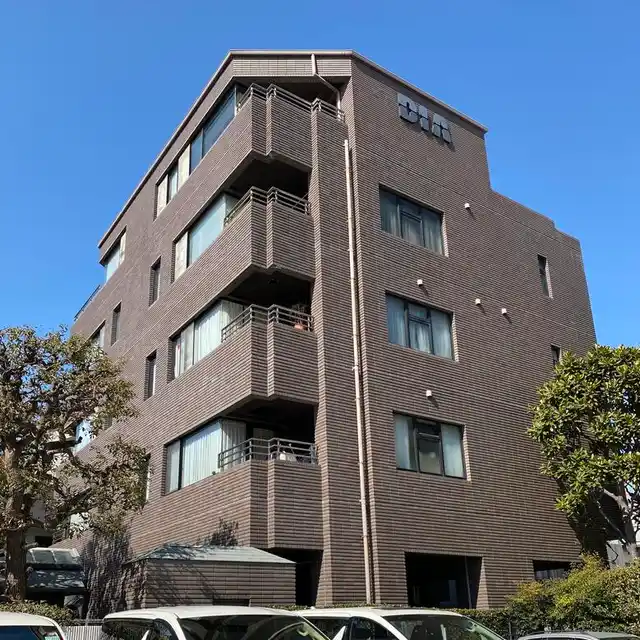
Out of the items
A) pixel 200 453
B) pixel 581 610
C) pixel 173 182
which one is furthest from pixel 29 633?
pixel 173 182

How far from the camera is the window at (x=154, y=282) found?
25.7 meters

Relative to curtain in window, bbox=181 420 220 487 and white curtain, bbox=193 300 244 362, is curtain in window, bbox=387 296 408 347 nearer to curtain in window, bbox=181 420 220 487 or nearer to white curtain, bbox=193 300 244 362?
white curtain, bbox=193 300 244 362

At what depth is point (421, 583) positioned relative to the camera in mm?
20219

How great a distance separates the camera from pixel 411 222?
21.8 meters

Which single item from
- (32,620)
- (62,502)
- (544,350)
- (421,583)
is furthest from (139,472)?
(544,350)

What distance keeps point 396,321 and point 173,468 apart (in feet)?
25.0

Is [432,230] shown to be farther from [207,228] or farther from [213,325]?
[213,325]

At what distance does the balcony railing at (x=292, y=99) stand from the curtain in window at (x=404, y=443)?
8944 mm

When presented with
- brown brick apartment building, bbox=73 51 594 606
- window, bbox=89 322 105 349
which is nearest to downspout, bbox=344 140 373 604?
brown brick apartment building, bbox=73 51 594 606

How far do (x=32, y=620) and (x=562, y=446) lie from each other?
52.8 ft

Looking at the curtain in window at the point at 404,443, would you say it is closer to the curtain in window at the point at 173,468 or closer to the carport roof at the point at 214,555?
the carport roof at the point at 214,555

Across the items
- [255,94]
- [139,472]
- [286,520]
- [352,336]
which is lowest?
[286,520]

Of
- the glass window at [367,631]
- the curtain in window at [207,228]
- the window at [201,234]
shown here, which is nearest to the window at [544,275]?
the window at [201,234]

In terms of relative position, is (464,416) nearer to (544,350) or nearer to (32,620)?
(544,350)
